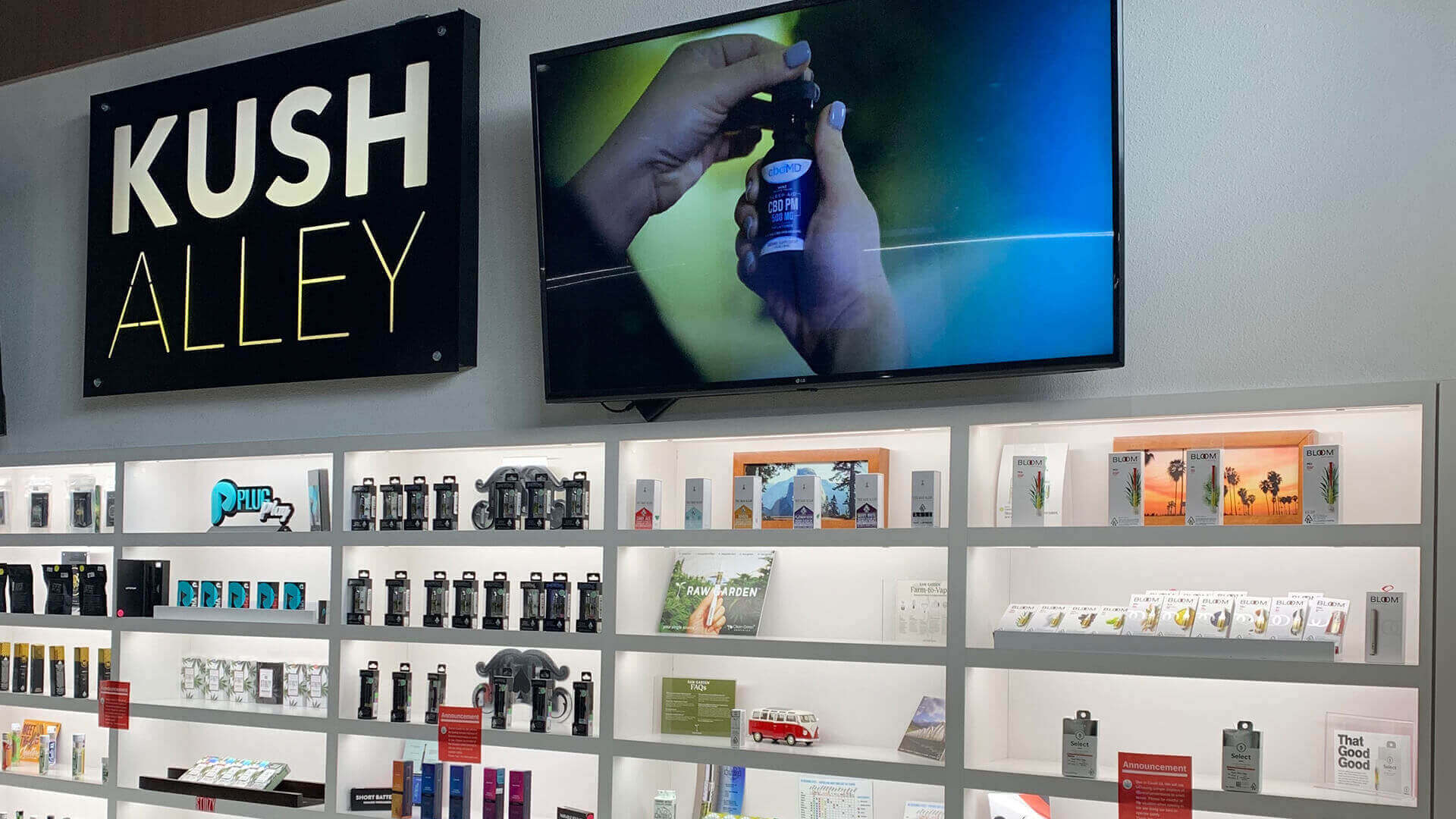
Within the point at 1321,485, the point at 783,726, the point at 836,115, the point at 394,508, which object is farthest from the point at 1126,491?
the point at 394,508

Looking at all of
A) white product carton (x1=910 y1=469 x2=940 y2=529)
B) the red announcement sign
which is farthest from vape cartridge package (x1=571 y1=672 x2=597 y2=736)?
the red announcement sign

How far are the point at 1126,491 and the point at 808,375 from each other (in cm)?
90

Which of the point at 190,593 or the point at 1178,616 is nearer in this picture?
the point at 1178,616

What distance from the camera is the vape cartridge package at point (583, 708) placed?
3.87 m

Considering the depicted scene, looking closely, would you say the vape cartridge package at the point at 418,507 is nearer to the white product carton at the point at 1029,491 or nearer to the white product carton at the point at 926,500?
the white product carton at the point at 926,500

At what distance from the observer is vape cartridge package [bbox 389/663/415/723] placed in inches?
165

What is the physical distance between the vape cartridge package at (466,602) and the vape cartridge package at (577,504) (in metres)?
0.39

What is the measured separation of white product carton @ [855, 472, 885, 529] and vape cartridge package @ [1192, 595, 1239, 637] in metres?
0.83

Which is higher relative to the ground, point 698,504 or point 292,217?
point 292,217

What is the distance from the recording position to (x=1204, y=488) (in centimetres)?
309

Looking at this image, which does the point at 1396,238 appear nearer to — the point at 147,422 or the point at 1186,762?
the point at 1186,762

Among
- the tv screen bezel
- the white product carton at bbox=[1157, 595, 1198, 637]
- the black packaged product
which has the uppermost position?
the tv screen bezel

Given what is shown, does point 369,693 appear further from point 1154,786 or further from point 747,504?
point 1154,786

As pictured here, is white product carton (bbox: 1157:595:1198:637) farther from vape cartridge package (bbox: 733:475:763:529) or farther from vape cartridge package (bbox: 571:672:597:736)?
vape cartridge package (bbox: 571:672:597:736)
